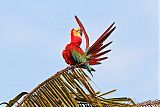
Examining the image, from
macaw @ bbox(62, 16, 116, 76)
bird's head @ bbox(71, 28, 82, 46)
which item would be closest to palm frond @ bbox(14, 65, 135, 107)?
macaw @ bbox(62, 16, 116, 76)

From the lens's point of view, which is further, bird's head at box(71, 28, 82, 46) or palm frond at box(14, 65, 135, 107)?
bird's head at box(71, 28, 82, 46)

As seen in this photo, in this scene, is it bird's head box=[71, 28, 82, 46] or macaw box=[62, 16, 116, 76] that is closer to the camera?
macaw box=[62, 16, 116, 76]

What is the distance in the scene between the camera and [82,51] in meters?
2.59

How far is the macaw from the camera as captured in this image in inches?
80.2

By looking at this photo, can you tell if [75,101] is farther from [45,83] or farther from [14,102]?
[14,102]

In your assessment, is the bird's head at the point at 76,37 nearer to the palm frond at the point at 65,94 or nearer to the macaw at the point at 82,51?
the macaw at the point at 82,51

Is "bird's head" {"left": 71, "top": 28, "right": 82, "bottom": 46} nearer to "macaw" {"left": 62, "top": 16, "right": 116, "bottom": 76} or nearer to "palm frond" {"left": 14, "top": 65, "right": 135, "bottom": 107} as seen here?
"macaw" {"left": 62, "top": 16, "right": 116, "bottom": 76}

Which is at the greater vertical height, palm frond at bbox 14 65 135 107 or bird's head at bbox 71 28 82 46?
bird's head at bbox 71 28 82 46

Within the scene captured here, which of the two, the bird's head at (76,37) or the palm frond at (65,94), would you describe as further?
the bird's head at (76,37)

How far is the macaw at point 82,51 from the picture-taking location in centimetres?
204

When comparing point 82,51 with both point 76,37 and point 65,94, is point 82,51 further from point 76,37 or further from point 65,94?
point 65,94

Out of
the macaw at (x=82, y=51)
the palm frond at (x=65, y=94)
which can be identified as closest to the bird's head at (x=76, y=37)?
the macaw at (x=82, y=51)

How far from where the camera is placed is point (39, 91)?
2014 mm

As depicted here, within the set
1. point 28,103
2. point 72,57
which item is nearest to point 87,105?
point 28,103
